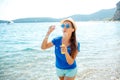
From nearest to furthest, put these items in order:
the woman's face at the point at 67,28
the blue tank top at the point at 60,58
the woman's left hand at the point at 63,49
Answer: the woman's left hand at the point at 63,49 → the woman's face at the point at 67,28 → the blue tank top at the point at 60,58

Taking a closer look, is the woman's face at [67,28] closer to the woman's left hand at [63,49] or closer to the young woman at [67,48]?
the young woman at [67,48]

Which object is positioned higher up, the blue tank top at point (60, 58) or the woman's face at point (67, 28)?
the woman's face at point (67, 28)

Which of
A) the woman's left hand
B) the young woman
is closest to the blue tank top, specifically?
the young woman

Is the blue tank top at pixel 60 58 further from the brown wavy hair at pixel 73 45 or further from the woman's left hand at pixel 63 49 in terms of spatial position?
the woman's left hand at pixel 63 49

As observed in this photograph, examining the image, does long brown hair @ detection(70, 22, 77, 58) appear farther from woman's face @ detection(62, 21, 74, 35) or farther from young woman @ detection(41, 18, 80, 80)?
woman's face @ detection(62, 21, 74, 35)

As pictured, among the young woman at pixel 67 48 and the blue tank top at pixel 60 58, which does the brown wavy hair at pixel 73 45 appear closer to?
the young woman at pixel 67 48

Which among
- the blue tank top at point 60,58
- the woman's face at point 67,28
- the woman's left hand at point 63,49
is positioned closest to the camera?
the woman's left hand at point 63,49

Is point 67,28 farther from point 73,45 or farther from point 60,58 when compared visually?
point 60,58

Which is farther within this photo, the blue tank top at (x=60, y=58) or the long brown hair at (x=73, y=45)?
the blue tank top at (x=60, y=58)

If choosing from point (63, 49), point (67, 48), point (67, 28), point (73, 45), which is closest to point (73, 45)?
point (73, 45)

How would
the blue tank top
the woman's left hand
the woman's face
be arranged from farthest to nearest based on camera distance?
1. the blue tank top
2. the woman's face
3. the woman's left hand

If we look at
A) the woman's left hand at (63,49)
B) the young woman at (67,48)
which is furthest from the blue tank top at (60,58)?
the woman's left hand at (63,49)

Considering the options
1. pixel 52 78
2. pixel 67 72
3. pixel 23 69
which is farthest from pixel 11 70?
pixel 67 72

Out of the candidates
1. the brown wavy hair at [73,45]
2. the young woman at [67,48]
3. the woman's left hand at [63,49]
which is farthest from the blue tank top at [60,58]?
the woman's left hand at [63,49]
